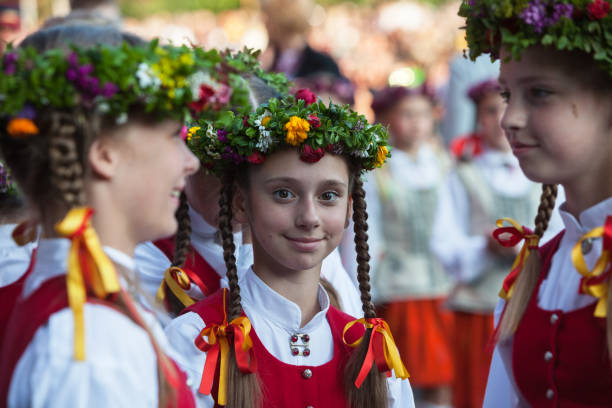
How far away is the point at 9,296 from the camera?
2.52 m

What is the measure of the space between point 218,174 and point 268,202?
0.26m

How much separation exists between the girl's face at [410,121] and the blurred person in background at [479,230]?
582 millimetres

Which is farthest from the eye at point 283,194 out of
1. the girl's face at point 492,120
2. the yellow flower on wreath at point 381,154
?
the girl's face at point 492,120

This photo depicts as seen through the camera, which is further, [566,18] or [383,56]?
[383,56]

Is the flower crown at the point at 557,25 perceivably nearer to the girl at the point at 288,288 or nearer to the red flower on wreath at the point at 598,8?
the red flower on wreath at the point at 598,8

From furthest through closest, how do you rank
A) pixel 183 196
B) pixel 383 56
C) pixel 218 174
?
1. pixel 383 56
2. pixel 183 196
3. pixel 218 174

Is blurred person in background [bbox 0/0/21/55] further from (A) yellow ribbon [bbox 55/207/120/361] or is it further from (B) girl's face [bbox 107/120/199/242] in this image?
(A) yellow ribbon [bbox 55/207/120/361]

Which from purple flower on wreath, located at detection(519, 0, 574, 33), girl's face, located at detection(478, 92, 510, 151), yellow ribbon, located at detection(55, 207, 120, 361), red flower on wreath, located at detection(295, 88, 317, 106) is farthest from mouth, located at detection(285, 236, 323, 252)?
girl's face, located at detection(478, 92, 510, 151)

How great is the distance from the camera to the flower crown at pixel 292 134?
2.35 meters

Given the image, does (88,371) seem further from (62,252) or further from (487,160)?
(487,160)

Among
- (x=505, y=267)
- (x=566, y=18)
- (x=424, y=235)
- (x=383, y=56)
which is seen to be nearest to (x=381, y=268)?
(x=424, y=235)

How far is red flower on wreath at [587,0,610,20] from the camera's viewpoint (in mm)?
1953

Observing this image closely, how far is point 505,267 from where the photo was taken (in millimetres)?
5258

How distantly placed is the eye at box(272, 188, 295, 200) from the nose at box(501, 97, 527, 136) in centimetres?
71
